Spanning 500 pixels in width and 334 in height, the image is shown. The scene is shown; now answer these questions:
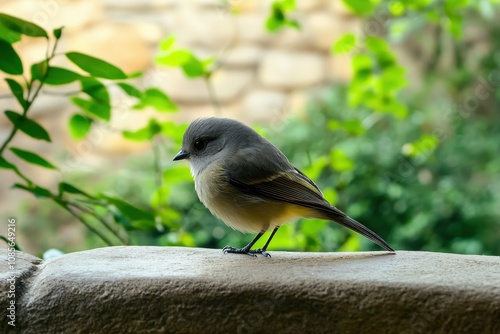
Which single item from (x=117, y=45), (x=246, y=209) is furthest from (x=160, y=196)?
(x=117, y=45)

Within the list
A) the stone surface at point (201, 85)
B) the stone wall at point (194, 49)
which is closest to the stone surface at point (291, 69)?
the stone wall at point (194, 49)

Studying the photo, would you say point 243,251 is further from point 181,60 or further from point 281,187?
point 181,60

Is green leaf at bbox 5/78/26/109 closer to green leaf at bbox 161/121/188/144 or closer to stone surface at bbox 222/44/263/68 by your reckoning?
green leaf at bbox 161/121/188/144

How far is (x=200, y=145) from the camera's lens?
1.89 meters

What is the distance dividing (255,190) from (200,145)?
24 cm

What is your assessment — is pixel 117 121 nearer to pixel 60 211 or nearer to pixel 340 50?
pixel 60 211

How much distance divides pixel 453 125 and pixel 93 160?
117 inches

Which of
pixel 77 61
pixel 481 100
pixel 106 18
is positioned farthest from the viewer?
pixel 106 18

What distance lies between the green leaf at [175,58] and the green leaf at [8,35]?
0.54 m

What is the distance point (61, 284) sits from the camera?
4.42 feet

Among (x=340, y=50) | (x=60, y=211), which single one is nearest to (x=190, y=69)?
(x=340, y=50)

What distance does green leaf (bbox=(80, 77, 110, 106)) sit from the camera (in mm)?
1672

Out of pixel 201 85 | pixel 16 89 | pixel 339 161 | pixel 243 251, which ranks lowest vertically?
pixel 243 251

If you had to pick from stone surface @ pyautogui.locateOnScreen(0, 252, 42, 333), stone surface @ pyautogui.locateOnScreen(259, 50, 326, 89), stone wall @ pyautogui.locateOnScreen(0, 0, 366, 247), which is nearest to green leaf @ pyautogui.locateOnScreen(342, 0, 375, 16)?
stone surface @ pyautogui.locateOnScreen(0, 252, 42, 333)
